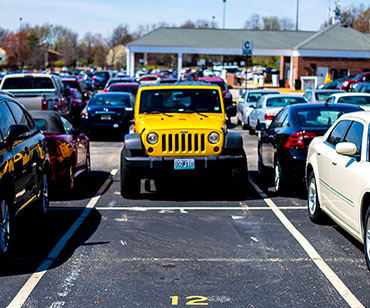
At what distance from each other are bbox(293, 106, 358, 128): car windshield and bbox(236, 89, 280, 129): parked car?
13.7 metres

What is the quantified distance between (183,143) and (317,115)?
244 cm

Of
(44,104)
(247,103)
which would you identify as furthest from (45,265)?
(247,103)

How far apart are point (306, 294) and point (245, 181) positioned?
5238mm

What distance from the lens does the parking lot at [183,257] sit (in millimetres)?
6184

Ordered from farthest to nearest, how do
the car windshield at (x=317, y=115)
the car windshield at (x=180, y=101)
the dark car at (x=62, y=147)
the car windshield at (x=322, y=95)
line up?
the car windshield at (x=322, y=95) < the car windshield at (x=180, y=101) < the car windshield at (x=317, y=115) < the dark car at (x=62, y=147)

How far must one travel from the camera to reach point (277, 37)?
69.0m

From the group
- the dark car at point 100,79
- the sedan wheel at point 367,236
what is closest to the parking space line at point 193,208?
the sedan wheel at point 367,236

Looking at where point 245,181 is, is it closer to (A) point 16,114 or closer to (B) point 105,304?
(A) point 16,114

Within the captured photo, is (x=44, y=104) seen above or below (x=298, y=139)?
below

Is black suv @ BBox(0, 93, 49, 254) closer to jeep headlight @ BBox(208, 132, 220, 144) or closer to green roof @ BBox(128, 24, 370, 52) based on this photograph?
jeep headlight @ BBox(208, 132, 220, 144)

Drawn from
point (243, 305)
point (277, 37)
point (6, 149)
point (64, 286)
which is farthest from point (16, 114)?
point (277, 37)

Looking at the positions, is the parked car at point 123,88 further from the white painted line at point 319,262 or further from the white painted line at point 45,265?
the white painted line at point 319,262

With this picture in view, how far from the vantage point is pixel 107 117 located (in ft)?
74.2

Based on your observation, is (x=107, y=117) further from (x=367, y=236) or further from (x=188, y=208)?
(x=367, y=236)
